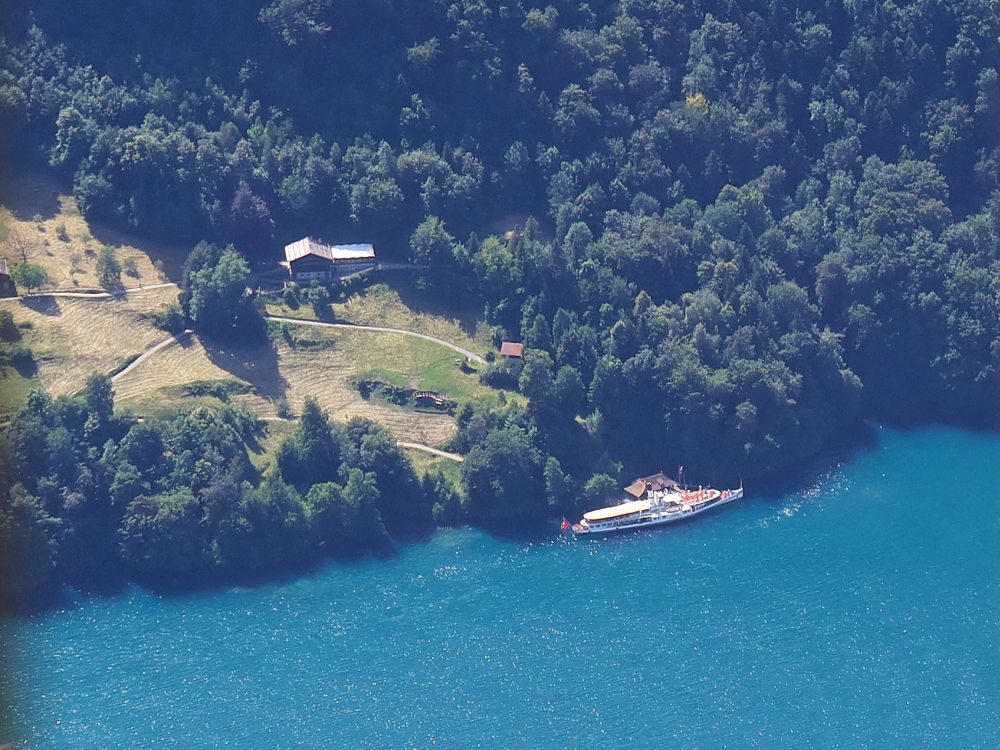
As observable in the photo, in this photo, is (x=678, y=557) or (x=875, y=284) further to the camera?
(x=875, y=284)

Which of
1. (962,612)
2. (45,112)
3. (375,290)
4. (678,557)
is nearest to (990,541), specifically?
(962,612)

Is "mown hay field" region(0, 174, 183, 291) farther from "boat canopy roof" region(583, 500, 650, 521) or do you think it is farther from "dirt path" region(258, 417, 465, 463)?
"boat canopy roof" region(583, 500, 650, 521)

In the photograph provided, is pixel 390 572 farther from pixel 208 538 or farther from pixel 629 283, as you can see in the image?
pixel 629 283

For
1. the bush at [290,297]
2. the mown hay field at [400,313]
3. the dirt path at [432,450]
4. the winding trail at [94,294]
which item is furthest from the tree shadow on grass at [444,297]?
the winding trail at [94,294]

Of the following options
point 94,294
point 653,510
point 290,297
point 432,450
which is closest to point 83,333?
point 94,294

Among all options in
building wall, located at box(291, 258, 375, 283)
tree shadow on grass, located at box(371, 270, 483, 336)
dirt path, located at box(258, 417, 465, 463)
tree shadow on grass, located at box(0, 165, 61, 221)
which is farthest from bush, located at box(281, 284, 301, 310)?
tree shadow on grass, located at box(0, 165, 61, 221)

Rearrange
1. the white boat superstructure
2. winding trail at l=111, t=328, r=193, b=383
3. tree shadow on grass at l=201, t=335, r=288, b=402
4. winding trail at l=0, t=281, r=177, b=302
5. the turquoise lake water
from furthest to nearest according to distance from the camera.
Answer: winding trail at l=0, t=281, r=177, b=302
tree shadow on grass at l=201, t=335, r=288, b=402
winding trail at l=111, t=328, r=193, b=383
the white boat superstructure
the turquoise lake water
